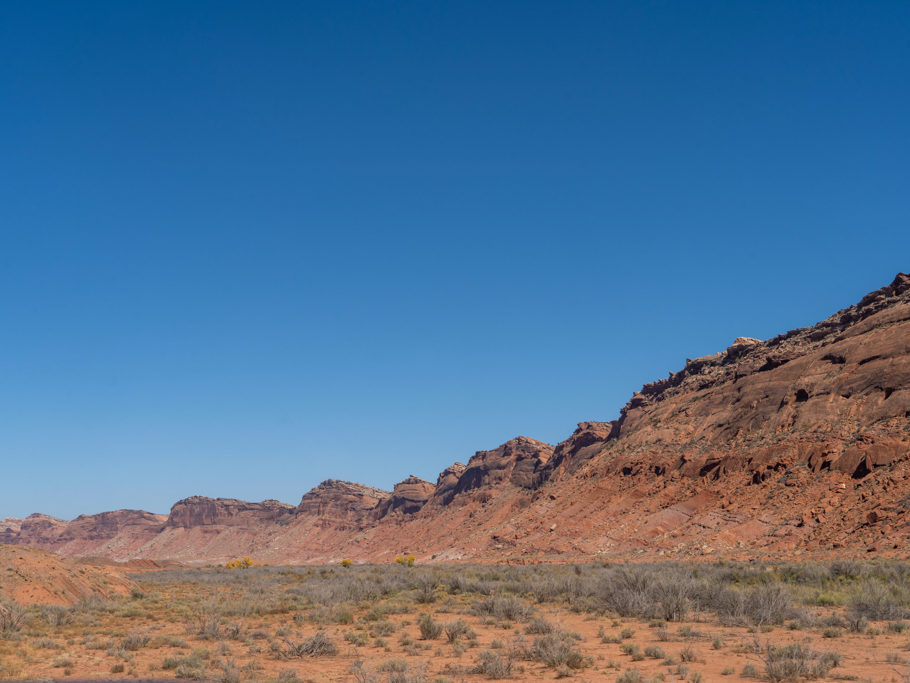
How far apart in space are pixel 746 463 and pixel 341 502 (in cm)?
12937

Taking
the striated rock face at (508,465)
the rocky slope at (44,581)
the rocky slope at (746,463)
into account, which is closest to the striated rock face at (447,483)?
the striated rock face at (508,465)

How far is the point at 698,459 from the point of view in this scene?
59.2 meters

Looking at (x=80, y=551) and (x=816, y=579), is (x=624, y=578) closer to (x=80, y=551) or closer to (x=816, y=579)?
(x=816, y=579)

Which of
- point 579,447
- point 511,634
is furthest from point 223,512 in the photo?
point 511,634

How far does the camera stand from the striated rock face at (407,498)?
5512 inches

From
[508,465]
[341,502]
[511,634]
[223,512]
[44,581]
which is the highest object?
[508,465]

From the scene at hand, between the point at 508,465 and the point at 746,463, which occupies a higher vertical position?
the point at 508,465

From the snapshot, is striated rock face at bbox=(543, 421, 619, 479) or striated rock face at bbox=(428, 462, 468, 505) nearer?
striated rock face at bbox=(543, 421, 619, 479)

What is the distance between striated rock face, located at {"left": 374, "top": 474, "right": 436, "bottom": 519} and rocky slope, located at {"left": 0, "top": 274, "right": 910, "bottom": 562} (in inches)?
1304

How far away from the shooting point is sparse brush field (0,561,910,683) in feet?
38.5

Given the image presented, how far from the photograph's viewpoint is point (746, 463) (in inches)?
2084

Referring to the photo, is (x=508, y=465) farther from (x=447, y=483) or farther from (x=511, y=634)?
(x=511, y=634)

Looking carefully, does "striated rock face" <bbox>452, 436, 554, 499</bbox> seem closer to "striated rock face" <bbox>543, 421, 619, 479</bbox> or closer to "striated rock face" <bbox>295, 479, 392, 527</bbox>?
"striated rock face" <bbox>543, 421, 619, 479</bbox>

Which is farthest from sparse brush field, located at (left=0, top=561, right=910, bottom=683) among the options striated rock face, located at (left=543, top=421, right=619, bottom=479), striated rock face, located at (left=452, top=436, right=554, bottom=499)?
striated rock face, located at (left=452, top=436, right=554, bottom=499)
